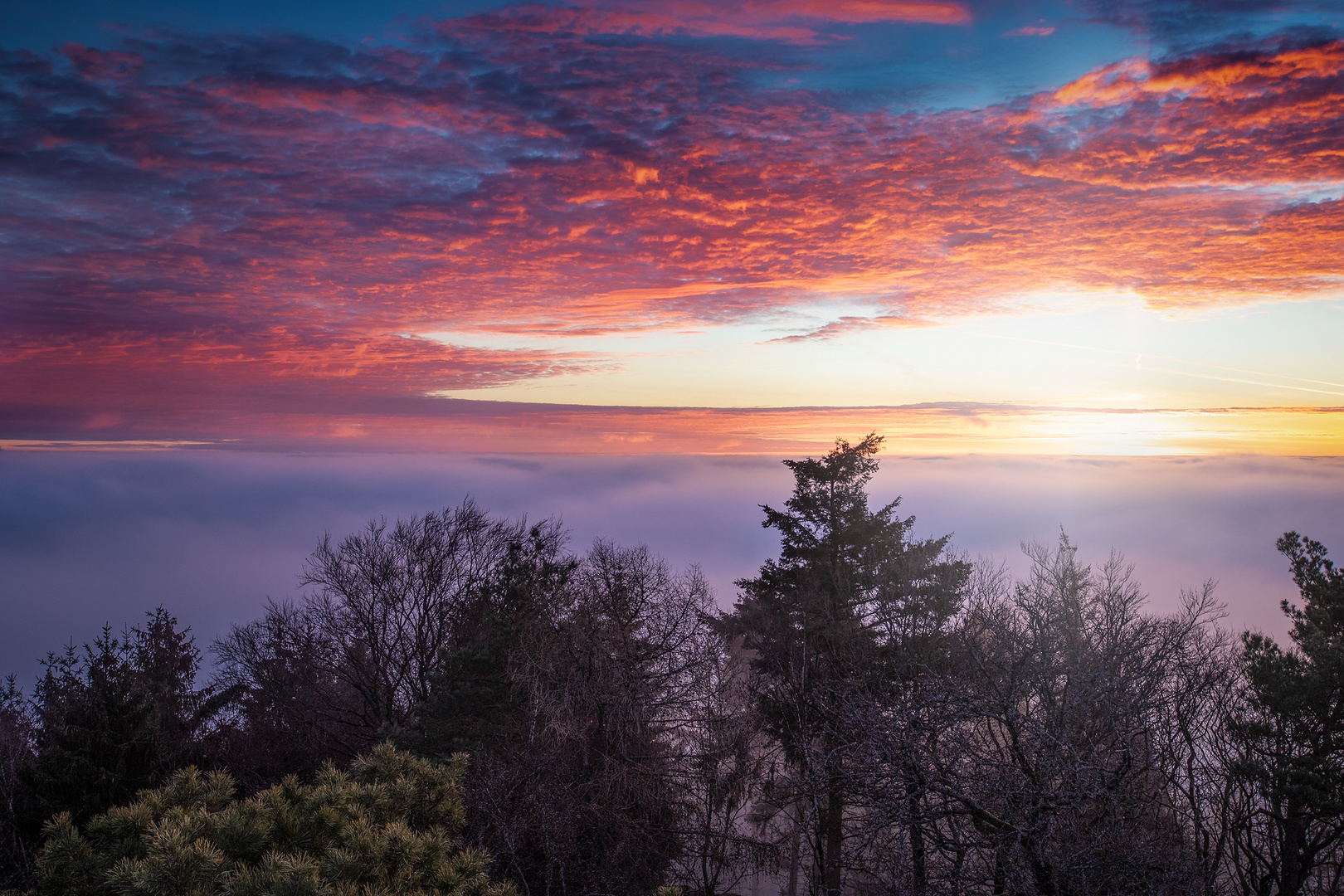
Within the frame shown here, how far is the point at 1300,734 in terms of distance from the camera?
16.6 meters

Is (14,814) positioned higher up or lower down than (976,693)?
lower down

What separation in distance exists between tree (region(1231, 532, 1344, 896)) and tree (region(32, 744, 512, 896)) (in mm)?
17347

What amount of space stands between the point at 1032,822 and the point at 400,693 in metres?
24.0

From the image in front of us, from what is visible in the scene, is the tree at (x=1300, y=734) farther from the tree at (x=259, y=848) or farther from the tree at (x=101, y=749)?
the tree at (x=101, y=749)

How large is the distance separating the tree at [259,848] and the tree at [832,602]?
37.3 ft

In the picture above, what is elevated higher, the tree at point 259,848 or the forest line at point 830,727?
the tree at point 259,848

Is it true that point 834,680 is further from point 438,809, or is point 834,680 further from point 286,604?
point 286,604

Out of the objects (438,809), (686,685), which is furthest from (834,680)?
(438,809)

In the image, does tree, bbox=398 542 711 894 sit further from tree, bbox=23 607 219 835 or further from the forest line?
tree, bbox=23 607 219 835

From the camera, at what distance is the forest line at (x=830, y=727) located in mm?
10023

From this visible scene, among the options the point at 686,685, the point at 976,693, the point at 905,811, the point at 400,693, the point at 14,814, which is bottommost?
the point at 400,693

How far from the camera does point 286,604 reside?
3148cm

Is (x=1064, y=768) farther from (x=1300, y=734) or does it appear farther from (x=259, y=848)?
(x=1300, y=734)

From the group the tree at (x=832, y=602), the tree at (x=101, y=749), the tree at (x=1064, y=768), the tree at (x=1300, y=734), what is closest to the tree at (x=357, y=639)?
the tree at (x=101, y=749)
